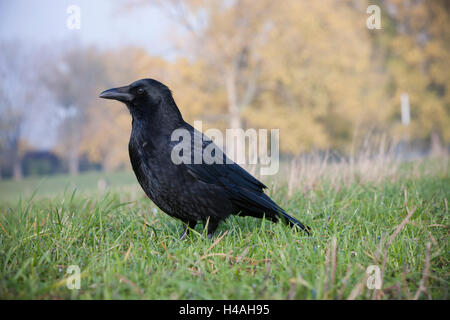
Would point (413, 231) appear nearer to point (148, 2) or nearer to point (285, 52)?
point (285, 52)

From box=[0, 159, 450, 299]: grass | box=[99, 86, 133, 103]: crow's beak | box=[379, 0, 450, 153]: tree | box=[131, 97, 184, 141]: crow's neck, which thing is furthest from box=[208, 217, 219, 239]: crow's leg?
box=[379, 0, 450, 153]: tree

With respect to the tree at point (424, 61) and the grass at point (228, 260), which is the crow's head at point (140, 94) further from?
the tree at point (424, 61)

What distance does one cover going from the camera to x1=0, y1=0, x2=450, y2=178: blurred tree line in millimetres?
14148

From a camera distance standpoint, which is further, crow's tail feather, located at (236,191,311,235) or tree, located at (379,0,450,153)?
tree, located at (379,0,450,153)

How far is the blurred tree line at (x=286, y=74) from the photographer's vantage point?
46.4ft

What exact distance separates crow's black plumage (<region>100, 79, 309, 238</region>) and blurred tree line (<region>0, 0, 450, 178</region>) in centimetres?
842

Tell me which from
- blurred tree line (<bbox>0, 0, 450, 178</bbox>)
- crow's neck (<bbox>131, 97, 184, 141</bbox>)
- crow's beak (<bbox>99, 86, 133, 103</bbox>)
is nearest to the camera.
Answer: crow's neck (<bbox>131, 97, 184, 141</bbox>)

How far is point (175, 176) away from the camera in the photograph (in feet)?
8.37

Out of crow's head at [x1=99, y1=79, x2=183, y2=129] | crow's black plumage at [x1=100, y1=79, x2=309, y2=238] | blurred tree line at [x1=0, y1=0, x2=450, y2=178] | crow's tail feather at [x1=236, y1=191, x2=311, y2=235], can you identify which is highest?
blurred tree line at [x1=0, y1=0, x2=450, y2=178]

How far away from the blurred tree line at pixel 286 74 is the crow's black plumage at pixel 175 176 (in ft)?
27.6

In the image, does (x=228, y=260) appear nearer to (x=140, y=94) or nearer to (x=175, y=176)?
(x=175, y=176)

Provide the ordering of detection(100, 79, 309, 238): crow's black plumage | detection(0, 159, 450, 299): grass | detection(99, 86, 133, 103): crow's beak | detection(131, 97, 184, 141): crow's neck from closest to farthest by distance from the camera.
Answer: detection(0, 159, 450, 299): grass → detection(100, 79, 309, 238): crow's black plumage → detection(131, 97, 184, 141): crow's neck → detection(99, 86, 133, 103): crow's beak

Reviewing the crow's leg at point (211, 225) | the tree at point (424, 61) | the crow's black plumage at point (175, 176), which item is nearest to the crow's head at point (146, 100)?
the crow's black plumage at point (175, 176)

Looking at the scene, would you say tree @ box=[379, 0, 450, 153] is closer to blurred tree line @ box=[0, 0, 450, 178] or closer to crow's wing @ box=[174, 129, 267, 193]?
blurred tree line @ box=[0, 0, 450, 178]
